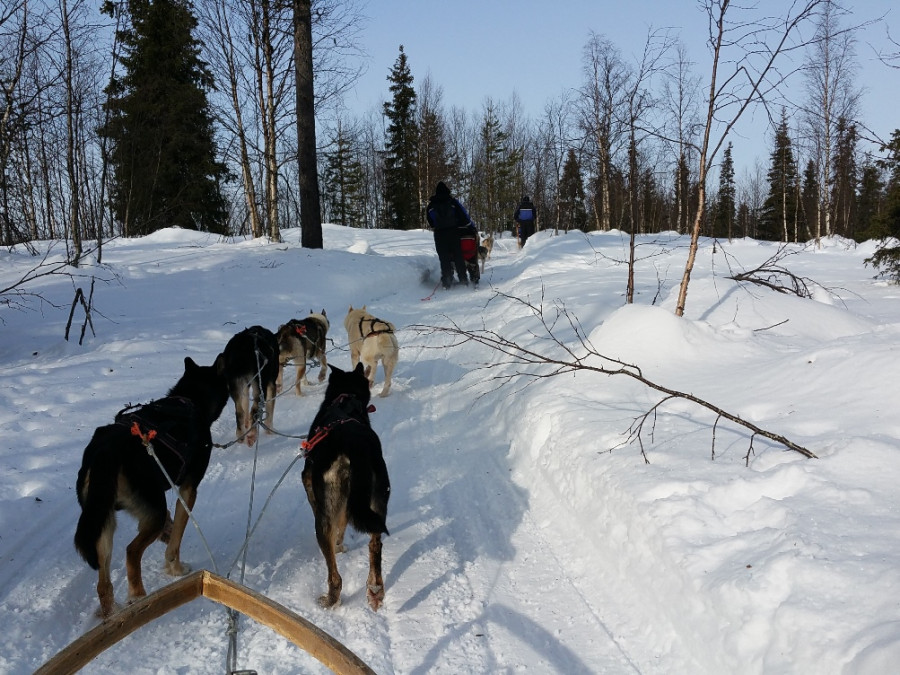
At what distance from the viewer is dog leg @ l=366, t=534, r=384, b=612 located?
3.06 meters

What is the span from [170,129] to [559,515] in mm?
22472

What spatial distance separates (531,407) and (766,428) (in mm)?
2180

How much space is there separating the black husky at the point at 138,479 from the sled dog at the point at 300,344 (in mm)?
2874

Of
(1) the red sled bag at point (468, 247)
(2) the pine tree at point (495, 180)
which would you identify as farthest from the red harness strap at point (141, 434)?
(2) the pine tree at point (495, 180)

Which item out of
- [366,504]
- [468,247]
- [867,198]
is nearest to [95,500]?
[366,504]

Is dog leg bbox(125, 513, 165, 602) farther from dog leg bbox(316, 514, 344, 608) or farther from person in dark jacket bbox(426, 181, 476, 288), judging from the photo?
person in dark jacket bbox(426, 181, 476, 288)

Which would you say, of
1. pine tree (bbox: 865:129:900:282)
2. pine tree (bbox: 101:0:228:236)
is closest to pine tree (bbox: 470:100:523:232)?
pine tree (bbox: 101:0:228:236)

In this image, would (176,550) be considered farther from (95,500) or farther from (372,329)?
(372,329)

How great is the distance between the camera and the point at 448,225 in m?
13.1

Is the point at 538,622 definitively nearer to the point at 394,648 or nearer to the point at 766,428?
the point at 394,648

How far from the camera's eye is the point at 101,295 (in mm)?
9445

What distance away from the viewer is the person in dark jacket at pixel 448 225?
13.1 meters

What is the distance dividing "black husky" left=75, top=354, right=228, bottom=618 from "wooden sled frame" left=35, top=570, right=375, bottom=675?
3.69 ft

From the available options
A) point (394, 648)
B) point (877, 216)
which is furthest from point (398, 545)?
point (877, 216)
